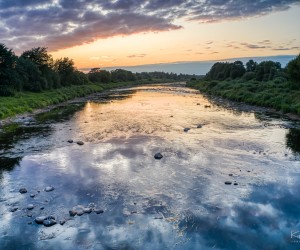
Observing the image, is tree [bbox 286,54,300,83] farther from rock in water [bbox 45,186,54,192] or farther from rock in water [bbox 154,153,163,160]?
rock in water [bbox 45,186,54,192]

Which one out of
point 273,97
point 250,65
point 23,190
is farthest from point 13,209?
point 250,65

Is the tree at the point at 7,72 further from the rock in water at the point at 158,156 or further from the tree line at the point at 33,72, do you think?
the rock in water at the point at 158,156

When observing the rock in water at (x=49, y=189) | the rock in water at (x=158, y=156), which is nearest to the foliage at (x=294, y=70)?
the rock in water at (x=158, y=156)

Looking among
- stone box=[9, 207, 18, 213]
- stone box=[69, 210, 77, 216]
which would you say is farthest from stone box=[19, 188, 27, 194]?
stone box=[69, 210, 77, 216]

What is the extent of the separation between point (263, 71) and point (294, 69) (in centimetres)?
3159

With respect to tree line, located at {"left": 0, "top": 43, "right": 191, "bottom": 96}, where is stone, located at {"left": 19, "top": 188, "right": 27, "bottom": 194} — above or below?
below

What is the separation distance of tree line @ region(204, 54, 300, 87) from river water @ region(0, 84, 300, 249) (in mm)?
23927

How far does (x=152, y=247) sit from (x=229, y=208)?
4166 millimetres

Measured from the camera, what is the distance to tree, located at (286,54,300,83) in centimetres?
4722

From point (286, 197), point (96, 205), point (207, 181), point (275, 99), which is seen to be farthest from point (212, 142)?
point (275, 99)

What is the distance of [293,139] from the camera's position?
2503cm

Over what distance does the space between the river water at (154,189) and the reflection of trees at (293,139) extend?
0.26 ft

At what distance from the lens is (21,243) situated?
1014 cm

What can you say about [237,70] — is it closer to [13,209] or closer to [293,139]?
[293,139]
